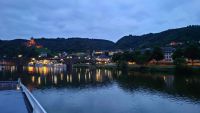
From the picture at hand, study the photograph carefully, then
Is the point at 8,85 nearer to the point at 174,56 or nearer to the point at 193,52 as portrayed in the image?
the point at 193,52

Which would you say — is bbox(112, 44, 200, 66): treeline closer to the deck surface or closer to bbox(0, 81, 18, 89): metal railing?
bbox(0, 81, 18, 89): metal railing

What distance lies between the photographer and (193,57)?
8981 centimetres

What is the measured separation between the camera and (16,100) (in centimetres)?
2312

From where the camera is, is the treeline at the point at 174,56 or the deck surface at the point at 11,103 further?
the treeline at the point at 174,56

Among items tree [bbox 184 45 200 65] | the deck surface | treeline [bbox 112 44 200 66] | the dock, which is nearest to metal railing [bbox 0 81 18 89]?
the dock

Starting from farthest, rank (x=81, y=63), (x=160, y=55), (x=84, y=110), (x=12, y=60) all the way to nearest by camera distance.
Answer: (x=81, y=63) < (x=12, y=60) < (x=160, y=55) < (x=84, y=110)

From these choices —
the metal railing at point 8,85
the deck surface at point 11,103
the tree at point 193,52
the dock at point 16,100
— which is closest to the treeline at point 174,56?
the tree at point 193,52

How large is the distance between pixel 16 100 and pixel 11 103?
48.6 inches

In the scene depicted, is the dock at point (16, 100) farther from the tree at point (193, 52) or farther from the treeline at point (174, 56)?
the tree at point (193, 52)

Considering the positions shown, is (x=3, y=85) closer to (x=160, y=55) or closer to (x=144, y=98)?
(x=144, y=98)

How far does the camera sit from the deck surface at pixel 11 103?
19116 millimetres

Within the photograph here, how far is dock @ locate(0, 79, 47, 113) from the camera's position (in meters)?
16.9

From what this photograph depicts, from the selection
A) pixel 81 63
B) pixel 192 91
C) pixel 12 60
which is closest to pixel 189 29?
pixel 81 63

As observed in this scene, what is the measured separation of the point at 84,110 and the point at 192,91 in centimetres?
1929
